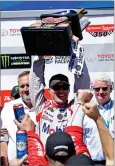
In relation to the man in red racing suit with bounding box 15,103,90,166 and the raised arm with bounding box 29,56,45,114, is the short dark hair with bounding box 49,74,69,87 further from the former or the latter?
the man in red racing suit with bounding box 15,103,90,166

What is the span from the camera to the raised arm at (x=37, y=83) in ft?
14.8

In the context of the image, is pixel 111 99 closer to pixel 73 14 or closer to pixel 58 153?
pixel 73 14

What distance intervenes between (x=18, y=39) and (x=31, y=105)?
56 centimetres

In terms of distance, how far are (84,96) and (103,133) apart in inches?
23.7

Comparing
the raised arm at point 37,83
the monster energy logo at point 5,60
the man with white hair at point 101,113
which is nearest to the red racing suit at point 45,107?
the raised arm at point 37,83

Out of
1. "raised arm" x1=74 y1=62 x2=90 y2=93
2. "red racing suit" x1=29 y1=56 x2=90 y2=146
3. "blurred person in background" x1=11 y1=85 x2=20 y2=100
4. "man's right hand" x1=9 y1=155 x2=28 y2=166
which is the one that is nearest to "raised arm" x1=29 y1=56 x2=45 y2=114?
"red racing suit" x1=29 y1=56 x2=90 y2=146

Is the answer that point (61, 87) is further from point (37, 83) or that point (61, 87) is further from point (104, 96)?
point (104, 96)

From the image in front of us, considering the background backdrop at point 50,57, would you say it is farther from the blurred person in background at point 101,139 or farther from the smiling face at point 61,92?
the blurred person in background at point 101,139

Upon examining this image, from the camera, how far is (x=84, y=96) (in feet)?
14.6

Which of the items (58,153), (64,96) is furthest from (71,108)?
(58,153)

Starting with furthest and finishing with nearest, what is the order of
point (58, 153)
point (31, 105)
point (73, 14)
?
point (31, 105), point (73, 14), point (58, 153)

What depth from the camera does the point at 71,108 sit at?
14.8ft

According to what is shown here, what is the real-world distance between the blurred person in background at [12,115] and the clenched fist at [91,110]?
561mm

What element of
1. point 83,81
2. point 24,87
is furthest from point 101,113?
point 24,87
